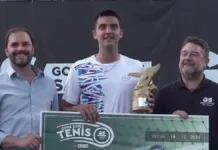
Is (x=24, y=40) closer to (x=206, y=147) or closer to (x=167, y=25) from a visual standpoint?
(x=206, y=147)

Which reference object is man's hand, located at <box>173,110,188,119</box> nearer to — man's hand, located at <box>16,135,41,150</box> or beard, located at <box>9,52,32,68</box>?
man's hand, located at <box>16,135,41,150</box>

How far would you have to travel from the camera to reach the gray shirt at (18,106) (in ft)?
10.1

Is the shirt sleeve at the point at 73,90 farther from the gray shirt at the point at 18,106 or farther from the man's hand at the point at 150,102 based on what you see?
the man's hand at the point at 150,102

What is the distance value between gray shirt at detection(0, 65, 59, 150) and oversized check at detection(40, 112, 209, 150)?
0.14m

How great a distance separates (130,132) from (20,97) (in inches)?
25.6

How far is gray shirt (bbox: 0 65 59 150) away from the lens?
307 cm

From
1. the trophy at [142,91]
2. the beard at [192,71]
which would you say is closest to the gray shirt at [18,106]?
the trophy at [142,91]

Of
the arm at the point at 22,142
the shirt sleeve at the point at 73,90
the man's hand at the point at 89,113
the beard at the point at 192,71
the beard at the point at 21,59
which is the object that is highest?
the beard at the point at 21,59

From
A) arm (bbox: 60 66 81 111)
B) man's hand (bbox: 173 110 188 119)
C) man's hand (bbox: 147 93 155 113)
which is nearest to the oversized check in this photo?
man's hand (bbox: 173 110 188 119)

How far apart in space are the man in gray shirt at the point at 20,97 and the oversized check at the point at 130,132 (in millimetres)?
152

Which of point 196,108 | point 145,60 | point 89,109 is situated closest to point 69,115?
point 89,109

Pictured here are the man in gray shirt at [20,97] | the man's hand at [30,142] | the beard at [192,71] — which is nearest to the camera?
the man's hand at [30,142]

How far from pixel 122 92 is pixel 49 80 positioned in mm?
444

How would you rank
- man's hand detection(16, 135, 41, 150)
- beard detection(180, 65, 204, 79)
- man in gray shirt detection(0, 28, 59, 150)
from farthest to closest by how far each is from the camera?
beard detection(180, 65, 204, 79) < man in gray shirt detection(0, 28, 59, 150) < man's hand detection(16, 135, 41, 150)
